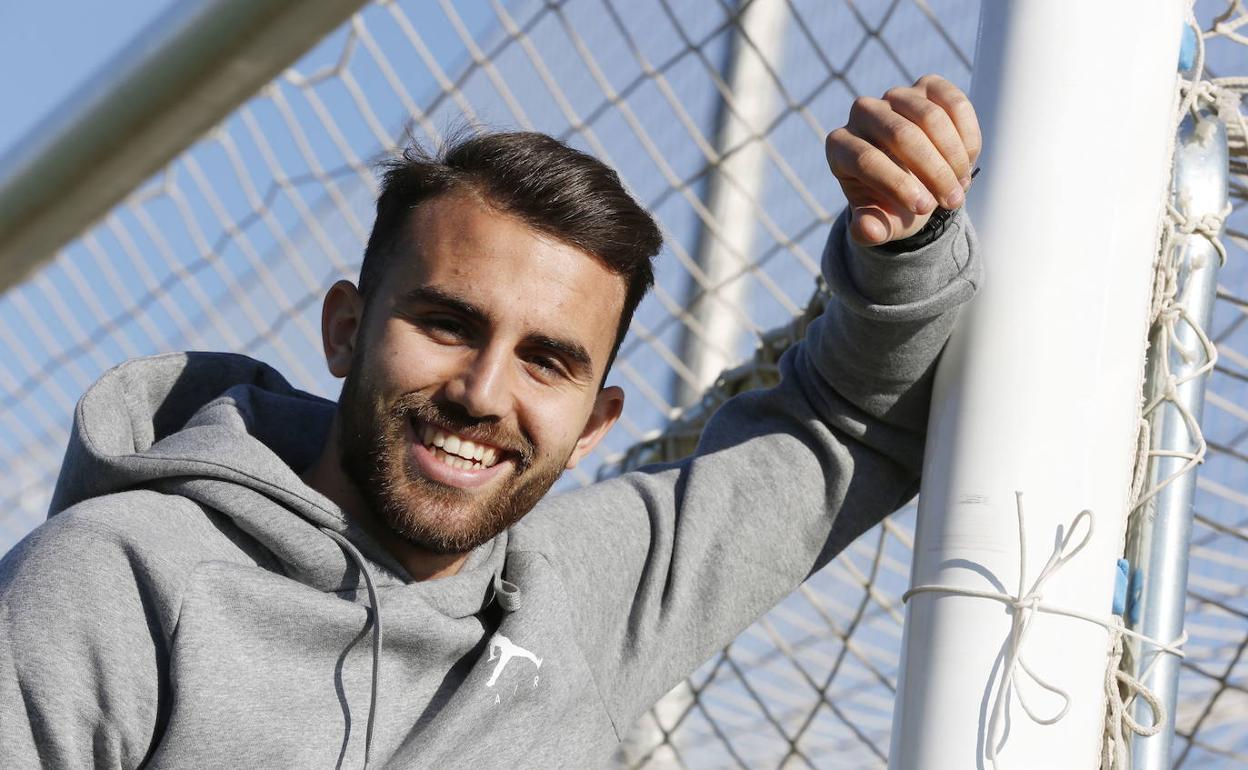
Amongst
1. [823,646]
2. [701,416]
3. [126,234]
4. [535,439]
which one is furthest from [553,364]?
[126,234]

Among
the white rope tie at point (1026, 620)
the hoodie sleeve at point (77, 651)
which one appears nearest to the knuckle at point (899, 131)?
the white rope tie at point (1026, 620)

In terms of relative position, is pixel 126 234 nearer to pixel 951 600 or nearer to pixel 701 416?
Result: pixel 701 416

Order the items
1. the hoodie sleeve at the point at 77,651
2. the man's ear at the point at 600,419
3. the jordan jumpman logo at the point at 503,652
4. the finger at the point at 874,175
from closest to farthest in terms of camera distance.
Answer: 1. the hoodie sleeve at the point at 77,651
2. the finger at the point at 874,175
3. the jordan jumpman logo at the point at 503,652
4. the man's ear at the point at 600,419

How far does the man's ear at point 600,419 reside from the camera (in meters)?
1.19

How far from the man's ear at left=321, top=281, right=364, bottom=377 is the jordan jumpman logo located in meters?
0.21

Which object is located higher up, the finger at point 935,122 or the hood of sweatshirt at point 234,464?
the finger at point 935,122

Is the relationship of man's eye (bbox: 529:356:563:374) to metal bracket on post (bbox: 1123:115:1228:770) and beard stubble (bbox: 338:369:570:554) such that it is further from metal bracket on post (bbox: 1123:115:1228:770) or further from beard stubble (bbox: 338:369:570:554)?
metal bracket on post (bbox: 1123:115:1228:770)

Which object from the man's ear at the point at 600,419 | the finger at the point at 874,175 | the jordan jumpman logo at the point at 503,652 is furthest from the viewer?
the man's ear at the point at 600,419

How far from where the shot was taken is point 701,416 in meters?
1.78

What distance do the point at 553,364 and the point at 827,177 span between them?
109 centimetres

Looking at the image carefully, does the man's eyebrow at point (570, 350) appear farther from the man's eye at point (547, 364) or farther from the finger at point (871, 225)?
the finger at point (871, 225)

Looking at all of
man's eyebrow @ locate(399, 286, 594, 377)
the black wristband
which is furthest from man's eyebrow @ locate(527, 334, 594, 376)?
the black wristband

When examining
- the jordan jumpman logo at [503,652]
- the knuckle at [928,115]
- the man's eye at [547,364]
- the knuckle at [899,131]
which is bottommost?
the jordan jumpman logo at [503,652]

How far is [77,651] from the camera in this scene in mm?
850
